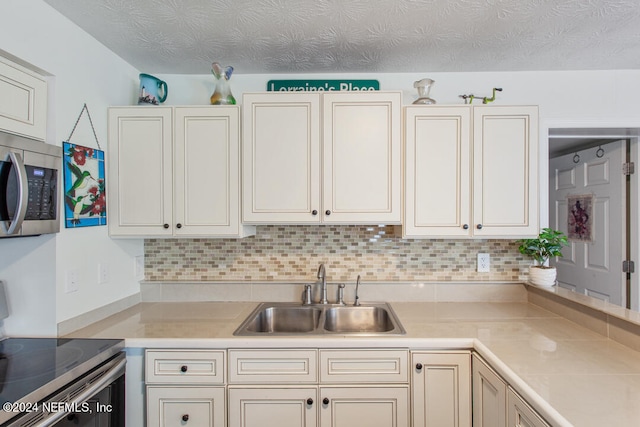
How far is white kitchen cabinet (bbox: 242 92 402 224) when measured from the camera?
1.79 metres

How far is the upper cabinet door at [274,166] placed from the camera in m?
1.80

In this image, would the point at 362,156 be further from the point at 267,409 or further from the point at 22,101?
the point at 22,101

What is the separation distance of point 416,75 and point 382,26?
1.94ft

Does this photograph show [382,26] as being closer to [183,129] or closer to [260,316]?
[183,129]

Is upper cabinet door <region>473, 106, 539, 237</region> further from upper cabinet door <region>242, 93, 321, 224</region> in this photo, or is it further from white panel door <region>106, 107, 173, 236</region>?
white panel door <region>106, 107, 173, 236</region>

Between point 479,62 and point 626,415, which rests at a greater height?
point 479,62

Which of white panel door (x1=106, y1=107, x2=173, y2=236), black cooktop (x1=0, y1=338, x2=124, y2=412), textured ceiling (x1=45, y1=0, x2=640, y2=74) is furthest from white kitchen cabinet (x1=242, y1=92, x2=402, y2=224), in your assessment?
black cooktop (x1=0, y1=338, x2=124, y2=412)

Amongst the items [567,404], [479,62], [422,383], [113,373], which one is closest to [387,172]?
[479,62]

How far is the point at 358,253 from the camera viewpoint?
2105mm

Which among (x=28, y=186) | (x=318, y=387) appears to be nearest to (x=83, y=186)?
(x=28, y=186)

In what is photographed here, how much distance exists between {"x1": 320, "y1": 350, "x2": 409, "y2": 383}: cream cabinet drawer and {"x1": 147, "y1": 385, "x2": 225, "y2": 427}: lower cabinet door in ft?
1.68

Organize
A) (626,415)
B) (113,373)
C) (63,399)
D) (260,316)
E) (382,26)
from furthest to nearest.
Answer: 1. (260,316)
2. (382,26)
3. (113,373)
4. (63,399)
5. (626,415)

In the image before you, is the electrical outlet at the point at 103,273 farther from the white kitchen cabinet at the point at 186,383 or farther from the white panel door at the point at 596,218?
the white panel door at the point at 596,218

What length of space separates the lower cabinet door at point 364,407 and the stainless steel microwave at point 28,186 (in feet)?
4.60
